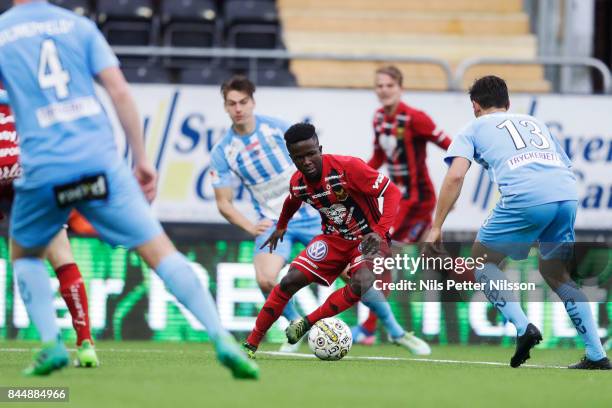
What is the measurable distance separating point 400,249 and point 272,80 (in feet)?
13.8

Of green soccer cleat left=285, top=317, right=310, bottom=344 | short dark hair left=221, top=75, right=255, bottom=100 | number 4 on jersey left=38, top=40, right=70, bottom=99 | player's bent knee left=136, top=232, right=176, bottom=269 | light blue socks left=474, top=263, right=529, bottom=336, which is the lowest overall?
green soccer cleat left=285, top=317, right=310, bottom=344

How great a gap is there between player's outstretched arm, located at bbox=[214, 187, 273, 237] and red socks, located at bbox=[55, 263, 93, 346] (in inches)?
76.3

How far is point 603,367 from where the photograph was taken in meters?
8.24

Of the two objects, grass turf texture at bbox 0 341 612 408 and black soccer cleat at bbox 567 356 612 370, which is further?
black soccer cleat at bbox 567 356 612 370

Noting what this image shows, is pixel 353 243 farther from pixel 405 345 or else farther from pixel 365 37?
pixel 365 37

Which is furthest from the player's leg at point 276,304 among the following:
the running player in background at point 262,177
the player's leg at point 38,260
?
the player's leg at point 38,260

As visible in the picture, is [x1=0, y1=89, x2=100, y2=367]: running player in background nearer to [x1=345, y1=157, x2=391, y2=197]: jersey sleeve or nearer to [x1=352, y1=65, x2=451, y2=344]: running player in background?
[x1=345, y1=157, x2=391, y2=197]: jersey sleeve

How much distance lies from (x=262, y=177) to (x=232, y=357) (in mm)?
4019

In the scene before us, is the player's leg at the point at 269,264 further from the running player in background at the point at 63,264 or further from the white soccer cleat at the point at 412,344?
the running player in background at the point at 63,264

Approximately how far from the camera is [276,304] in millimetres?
8797

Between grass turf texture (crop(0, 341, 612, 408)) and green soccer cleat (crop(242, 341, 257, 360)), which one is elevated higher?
grass turf texture (crop(0, 341, 612, 408))

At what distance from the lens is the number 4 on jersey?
20.9 feet

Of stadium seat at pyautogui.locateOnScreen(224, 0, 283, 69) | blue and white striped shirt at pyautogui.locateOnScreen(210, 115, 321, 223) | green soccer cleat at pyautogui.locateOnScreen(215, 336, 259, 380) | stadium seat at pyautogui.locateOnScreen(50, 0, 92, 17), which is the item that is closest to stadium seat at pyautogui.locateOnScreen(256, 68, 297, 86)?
stadium seat at pyautogui.locateOnScreen(224, 0, 283, 69)

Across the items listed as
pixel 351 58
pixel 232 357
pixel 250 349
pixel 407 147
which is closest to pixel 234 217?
pixel 250 349
